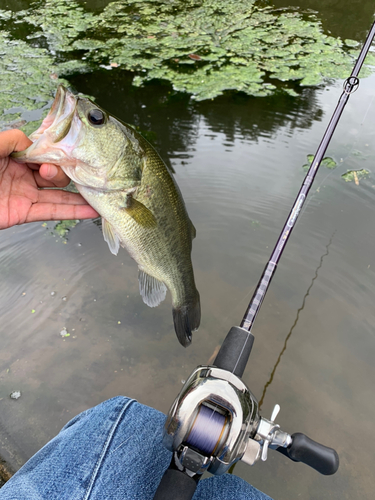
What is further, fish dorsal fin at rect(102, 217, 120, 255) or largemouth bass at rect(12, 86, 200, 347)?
fish dorsal fin at rect(102, 217, 120, 255)

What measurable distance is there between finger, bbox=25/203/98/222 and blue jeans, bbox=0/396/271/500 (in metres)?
1.04

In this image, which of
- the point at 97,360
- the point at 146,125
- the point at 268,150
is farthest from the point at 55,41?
the point at 97,360

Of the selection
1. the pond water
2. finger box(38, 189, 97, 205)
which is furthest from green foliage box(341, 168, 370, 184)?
finger box(38, 189, 97, 205)

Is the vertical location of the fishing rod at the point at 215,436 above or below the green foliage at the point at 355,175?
below

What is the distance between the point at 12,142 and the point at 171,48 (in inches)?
252

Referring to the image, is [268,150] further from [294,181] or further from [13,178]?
[13,178]

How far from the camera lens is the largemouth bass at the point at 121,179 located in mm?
1380

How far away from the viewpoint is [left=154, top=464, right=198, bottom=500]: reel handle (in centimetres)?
97

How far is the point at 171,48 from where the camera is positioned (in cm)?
662

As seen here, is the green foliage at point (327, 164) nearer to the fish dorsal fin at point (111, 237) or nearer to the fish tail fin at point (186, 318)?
the fish tail fin at point (186, 318)

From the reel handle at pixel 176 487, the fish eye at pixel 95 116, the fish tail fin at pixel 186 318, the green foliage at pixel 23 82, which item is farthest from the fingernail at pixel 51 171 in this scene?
the green foliage at pixel 23 82

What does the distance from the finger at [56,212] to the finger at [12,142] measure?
335mm

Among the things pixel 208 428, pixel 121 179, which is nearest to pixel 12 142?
pixel 121 179

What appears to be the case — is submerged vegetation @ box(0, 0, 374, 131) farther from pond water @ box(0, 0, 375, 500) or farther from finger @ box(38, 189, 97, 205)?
finger @ box(38, 189, 97, 205)
